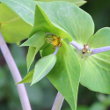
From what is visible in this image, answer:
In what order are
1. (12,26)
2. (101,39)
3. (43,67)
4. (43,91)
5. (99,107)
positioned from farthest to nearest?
(43,91), (99,107), (12,26), (101,39), (43,67)

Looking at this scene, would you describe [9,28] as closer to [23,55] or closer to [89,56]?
[89,56]

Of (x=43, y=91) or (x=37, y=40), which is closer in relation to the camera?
(x=37, y=40)

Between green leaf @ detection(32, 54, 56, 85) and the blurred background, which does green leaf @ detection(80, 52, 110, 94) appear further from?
the blurred background

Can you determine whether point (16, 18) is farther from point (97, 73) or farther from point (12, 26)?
point (97, 73)

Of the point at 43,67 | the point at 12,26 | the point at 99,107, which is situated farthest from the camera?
the point at 99,107

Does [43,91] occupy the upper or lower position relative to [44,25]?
lower

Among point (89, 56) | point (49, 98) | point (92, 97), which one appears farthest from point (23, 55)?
point (89, 56)

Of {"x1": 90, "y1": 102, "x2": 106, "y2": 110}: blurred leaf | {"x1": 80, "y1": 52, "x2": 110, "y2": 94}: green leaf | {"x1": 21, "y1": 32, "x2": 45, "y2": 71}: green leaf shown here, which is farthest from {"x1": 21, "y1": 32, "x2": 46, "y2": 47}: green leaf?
{"x1": 90, "y1": 102, "x2": 106, "y2": 110}: blurred leaf

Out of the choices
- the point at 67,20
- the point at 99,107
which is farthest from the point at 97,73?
the point at 99,107
